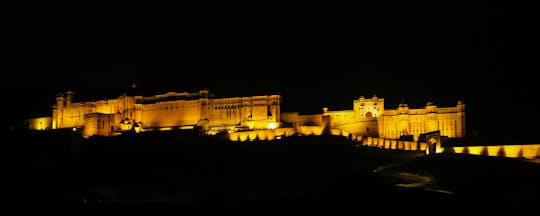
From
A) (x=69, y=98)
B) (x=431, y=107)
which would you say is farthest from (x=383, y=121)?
(x=69, y=98)

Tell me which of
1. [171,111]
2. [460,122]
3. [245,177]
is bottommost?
[245,177]

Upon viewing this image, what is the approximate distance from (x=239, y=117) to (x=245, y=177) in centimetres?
2569

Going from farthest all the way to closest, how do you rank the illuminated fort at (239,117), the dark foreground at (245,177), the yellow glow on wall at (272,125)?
the yellow glow on wall at (272,125)
the illuminated fort at (239,117)
the dark foreground at (245,177)

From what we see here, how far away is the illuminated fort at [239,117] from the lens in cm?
7212

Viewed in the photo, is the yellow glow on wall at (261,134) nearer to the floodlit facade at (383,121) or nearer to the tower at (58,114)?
the floodlit facade at (383,121)

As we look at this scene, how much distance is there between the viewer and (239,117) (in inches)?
3147

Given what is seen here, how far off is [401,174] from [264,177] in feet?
42.9

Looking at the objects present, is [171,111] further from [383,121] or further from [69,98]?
[383,121]

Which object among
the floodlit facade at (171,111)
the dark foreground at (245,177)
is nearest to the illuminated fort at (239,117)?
the floodlit facade at (171,111)

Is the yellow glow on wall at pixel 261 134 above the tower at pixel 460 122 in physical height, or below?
below

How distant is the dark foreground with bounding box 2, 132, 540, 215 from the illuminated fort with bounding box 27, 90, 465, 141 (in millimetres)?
7210

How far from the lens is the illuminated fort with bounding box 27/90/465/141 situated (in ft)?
237

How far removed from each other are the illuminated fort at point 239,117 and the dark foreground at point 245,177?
23.7ft

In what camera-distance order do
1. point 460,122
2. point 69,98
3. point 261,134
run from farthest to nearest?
point 69,98
point 460,122
point 261,134
